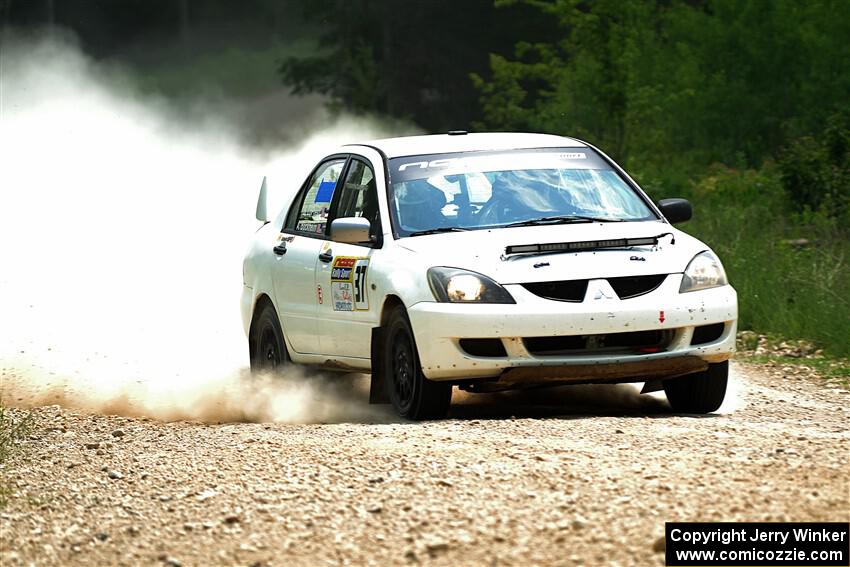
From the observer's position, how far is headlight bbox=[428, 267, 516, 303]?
8945 mm

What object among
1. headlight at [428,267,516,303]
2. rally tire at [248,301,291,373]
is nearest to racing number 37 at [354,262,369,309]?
headlight at [428,267,516,303]

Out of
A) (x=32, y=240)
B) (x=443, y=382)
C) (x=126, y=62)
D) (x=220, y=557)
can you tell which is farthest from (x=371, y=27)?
(x=220, y=557)

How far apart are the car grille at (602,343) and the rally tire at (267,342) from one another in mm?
2897

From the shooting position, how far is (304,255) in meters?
11.0

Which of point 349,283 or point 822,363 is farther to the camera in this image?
point 822,363

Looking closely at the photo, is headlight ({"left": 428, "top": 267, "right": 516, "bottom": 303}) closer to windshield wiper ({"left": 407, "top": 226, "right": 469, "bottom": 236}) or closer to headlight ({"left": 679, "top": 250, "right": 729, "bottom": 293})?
windshield wiper ({"left": 407, "top": 226, "right": 469, "bottom": 236})

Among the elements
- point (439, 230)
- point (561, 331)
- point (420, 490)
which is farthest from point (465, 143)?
point (420, 490)

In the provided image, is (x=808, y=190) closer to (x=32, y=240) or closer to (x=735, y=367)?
(x=735, y=367)

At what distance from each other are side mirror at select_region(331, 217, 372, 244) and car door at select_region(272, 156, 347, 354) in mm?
848

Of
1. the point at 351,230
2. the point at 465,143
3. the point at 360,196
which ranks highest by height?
the point at 465,143

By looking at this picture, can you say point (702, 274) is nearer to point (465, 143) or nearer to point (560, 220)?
point (560, 220)

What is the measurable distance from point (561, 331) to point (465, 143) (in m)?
2.12

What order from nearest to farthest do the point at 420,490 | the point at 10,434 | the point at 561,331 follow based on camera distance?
1. the point at 420,490
2. the point at 561,331
3. the point at 10,434

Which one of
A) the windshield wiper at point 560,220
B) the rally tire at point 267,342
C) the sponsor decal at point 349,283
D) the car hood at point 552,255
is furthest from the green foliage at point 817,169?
the car hood at point 552,255
